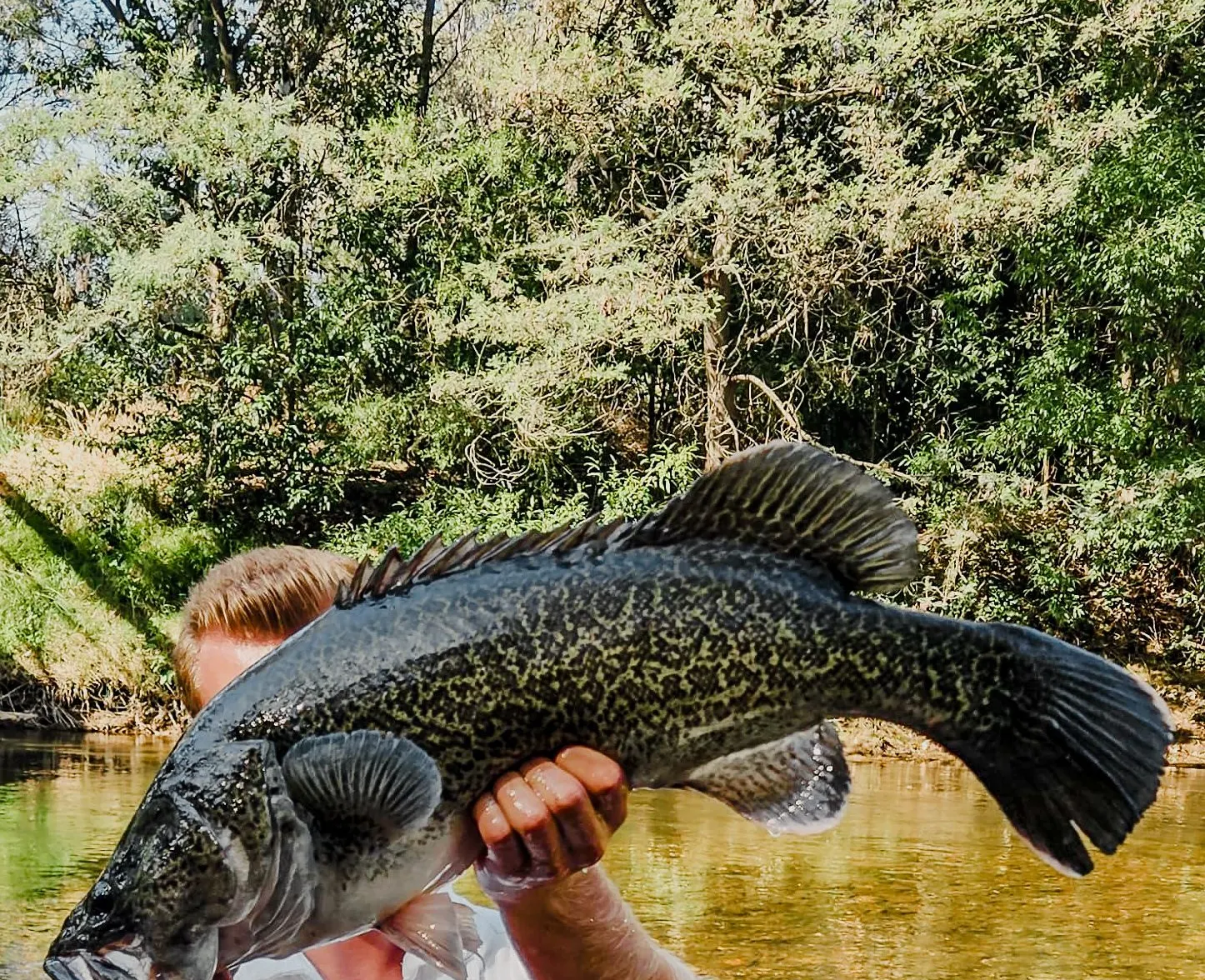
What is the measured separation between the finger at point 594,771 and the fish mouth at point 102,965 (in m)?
0.55

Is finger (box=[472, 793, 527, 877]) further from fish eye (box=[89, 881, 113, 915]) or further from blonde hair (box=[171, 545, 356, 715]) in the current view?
blonde hair (box=[171, 545, 356, 715])

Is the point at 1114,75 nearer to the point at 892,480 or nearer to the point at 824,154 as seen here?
the point at 824,154

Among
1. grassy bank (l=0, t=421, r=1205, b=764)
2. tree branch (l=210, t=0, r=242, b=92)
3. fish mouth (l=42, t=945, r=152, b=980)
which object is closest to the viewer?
fish mouth (l=42, t=945, r=152, b=980)

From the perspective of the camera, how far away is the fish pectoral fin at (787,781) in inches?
72.9

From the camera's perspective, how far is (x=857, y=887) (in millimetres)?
11109

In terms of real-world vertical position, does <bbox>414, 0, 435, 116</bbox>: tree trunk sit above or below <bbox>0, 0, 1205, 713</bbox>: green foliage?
above

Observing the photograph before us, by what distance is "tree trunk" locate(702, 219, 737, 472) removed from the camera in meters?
18.4

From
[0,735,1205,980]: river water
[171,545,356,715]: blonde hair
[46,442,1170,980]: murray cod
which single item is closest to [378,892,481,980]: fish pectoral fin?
[46,442,1170,980]: murray cod

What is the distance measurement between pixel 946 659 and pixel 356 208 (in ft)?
64.8

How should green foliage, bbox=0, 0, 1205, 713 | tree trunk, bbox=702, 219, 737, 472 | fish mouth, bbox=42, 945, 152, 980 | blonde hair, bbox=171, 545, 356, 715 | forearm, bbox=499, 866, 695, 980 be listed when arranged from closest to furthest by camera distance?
fish mouth, bbox=42, 945, 152, 980
forearm, bbox=499, 866, 695, 980
blonde hair, bbox=171, 545, 356, 715
green foliage, bbox=0, 0, 1205, 713
tree trunk, bbox=702, 219, 737, 472

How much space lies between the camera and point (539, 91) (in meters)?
19.5

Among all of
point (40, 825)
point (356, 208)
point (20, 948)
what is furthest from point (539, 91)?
point (20, 948)

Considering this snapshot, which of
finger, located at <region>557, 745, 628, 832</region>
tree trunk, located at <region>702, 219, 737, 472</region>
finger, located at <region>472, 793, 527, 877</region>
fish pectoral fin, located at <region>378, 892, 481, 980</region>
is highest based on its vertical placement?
finger, located at <region>557, 745, 628, 832</region>

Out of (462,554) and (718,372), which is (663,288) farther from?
(462,554)
